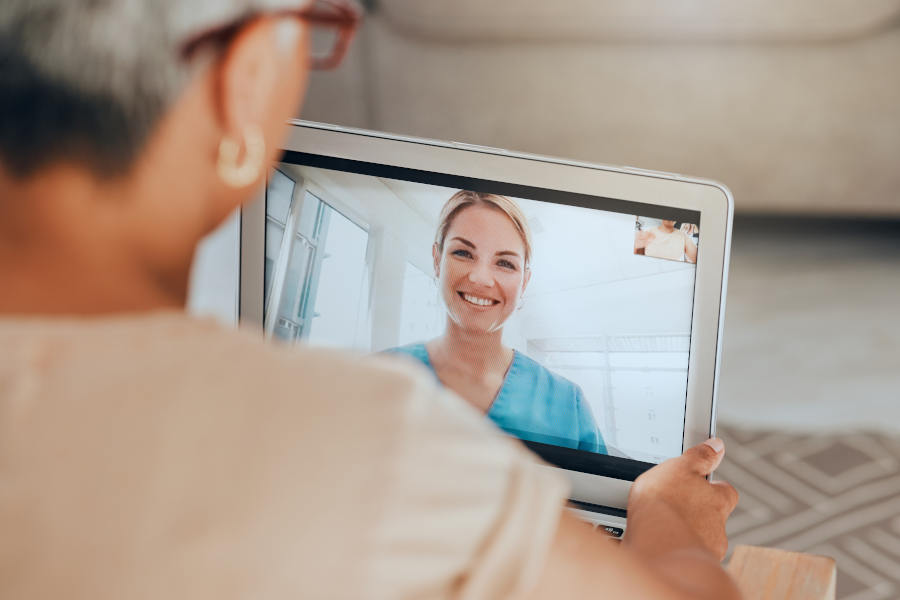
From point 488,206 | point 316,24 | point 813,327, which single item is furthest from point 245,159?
point 813,327

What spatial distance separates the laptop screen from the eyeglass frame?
30cm

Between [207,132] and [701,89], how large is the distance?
6.13ft

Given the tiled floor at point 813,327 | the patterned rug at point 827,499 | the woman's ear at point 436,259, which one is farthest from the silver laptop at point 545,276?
the tiled floor at point 813,327

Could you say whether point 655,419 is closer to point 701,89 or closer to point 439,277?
point 439,277

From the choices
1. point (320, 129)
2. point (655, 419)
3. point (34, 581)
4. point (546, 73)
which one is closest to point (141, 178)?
point (34, 581)

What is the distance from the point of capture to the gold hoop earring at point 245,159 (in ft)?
1.23

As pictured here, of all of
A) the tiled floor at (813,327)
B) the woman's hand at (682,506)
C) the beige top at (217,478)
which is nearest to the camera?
the beige top at (217,478)

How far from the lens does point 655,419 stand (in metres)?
0.71

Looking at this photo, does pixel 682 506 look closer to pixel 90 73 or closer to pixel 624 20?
pixel 90 73

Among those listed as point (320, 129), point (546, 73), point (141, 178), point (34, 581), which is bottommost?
point (34, 581)

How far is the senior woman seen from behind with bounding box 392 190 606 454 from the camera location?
71 cm

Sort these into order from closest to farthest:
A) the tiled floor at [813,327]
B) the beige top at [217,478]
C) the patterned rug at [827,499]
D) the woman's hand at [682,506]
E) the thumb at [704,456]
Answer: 1. the beige top at [217,478]
2. the woman's hand at [682,506]
3. the thumb at [704,456]
4. the patterned rug at [827,499]
5. the tiled floor at [813,327]

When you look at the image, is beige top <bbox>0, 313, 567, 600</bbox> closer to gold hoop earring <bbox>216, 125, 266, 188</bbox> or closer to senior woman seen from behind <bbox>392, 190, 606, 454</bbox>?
gold hoop earring <bbox>216, 125, 266, 188</bbox>

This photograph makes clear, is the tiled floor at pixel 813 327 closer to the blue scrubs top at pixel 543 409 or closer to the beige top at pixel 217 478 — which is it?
the blue scrubs top at pixel 543 409
